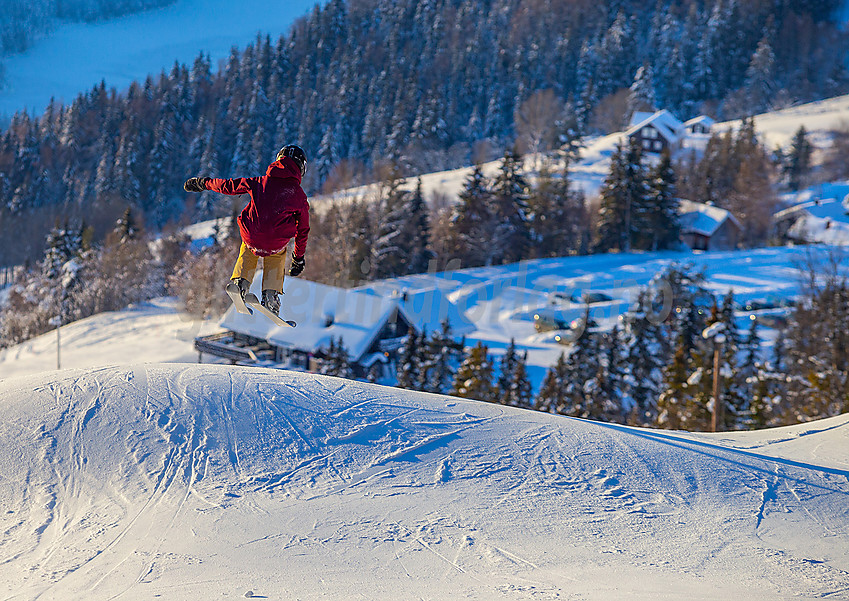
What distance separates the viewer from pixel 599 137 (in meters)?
88.4

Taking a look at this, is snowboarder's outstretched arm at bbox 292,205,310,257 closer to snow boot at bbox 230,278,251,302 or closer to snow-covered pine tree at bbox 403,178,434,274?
snow boot at bbox 230,278,251,302

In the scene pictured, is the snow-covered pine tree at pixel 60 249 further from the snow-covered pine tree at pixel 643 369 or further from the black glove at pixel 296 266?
the black glove at pixel 296 266

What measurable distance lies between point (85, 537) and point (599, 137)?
88.8 metres

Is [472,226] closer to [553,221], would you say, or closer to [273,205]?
[553,221]

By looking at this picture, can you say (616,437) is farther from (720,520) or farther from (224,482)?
(224,482)

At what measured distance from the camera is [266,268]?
→ 651 cm

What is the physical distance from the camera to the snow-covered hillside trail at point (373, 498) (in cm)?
544

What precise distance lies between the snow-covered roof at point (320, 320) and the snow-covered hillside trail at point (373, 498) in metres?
17.8

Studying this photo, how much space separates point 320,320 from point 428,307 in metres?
10.4

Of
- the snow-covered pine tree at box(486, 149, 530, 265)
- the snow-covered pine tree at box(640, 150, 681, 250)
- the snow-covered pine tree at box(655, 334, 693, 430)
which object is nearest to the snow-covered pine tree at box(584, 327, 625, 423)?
the snow-covered pine tree at box(655, 334, 693, 430)

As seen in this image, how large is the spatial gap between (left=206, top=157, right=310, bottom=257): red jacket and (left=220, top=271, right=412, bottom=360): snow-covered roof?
2024cm

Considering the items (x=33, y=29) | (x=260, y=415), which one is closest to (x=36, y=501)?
(x=260, y=415)

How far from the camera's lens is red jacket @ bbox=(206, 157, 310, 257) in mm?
5844

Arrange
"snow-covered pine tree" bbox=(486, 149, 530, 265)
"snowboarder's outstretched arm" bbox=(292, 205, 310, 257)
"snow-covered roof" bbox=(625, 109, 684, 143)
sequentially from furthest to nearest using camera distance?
"snow-covered roof" bbox=(625, 109, 684, 143) < "snow-covered pine tree" bbox=(486, 149, 530, 265) < "snowboarder's outstretched arm" bbox=(292, 205, 310, 257)
